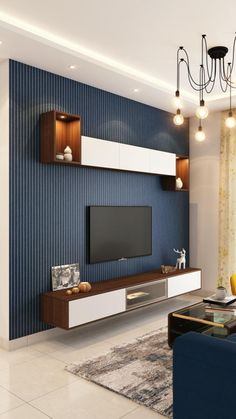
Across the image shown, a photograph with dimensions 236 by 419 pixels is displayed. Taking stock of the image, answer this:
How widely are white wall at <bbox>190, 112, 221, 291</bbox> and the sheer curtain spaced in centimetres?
11

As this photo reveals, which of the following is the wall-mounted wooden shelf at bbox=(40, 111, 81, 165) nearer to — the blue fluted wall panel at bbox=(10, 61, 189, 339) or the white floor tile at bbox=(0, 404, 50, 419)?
the blue fluted wall panel at bbox=(10, 61, 189, 339)

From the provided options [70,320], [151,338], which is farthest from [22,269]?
[151,338]

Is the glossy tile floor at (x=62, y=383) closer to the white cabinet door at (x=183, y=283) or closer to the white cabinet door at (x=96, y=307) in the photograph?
the white cabinet door at (x=96, y=307)

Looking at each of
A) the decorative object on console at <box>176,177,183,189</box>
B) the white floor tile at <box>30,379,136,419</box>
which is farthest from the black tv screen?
the white floor tile at <box>30,379,136,419</box>

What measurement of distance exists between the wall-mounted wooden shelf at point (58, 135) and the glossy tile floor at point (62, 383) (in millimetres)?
1857

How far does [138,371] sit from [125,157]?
2496 millimetres

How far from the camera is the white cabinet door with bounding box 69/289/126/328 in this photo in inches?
142

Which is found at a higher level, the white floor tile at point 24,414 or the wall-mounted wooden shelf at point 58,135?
the wall-mounted wooden shelf at point 58,135

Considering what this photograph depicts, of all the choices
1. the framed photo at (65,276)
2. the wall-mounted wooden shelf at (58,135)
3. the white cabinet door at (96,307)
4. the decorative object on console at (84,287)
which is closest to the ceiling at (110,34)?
the wall-mounted wooden shelf at (58,135)

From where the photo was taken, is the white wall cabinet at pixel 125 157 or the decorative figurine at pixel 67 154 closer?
the decorative figurine at pixel 67 154

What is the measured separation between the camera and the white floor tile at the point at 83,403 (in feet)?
8.05

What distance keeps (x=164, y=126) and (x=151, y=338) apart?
10.1 ft

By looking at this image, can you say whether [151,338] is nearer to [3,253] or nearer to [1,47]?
[3,253]

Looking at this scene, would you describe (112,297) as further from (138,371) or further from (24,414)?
(24,414)
